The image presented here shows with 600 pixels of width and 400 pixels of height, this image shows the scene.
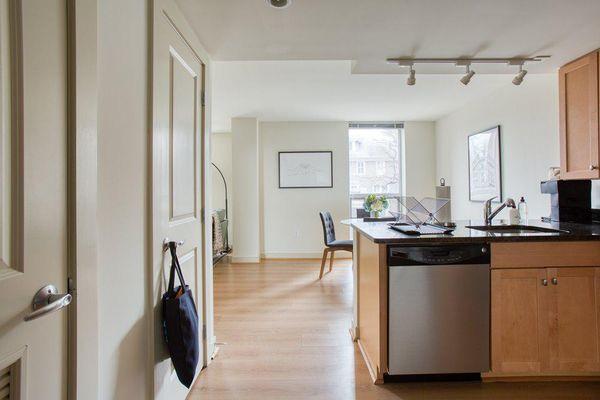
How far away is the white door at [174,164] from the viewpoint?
4.49ft

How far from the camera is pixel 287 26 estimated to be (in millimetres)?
1798

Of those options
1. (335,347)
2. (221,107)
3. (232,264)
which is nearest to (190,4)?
(335,347)

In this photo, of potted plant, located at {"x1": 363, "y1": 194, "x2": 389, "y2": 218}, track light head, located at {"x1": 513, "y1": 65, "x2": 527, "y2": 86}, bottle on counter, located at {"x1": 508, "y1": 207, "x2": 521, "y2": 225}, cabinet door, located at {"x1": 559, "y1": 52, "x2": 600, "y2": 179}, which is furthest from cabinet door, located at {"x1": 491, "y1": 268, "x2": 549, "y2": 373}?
potted plant, located at {"x1": 363, "y1": 194, "x2": 389, "y2": 218}

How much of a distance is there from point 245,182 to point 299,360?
132 inches

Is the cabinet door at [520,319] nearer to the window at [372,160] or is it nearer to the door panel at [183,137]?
the door panel at [183,137]

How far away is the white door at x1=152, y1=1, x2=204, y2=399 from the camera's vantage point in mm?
1367

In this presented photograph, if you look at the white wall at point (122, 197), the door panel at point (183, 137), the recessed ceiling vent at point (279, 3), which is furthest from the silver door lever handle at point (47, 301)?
the recessed ceiling vent at point (279, 3)

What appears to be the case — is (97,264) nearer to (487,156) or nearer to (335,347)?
(335,347)

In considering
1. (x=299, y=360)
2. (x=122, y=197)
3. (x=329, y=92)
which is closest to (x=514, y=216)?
(x=299, y=360)

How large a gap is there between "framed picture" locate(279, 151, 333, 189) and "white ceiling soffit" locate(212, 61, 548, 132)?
1.96ft

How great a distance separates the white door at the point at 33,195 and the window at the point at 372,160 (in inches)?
195

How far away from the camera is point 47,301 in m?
0.72

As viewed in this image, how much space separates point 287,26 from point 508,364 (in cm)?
231

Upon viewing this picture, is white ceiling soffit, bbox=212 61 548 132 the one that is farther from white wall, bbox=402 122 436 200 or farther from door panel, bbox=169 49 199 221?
door panel, bbox=169 49 199 221
